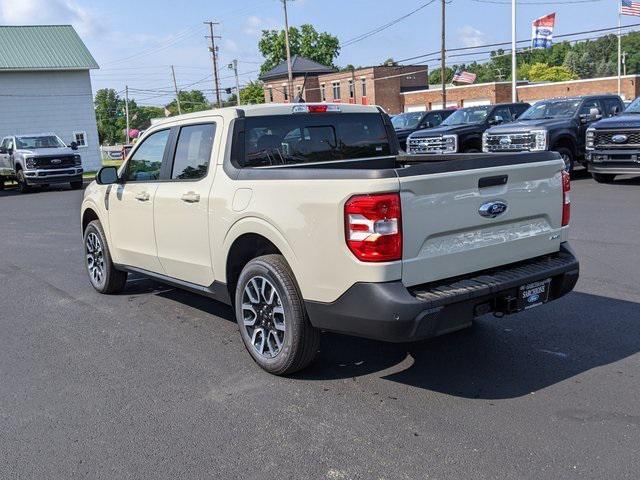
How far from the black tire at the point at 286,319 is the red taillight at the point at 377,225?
2.27 feet

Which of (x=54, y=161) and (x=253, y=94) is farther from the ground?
(x=253, y=94)

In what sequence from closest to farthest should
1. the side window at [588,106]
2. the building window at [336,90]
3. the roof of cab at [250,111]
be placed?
the roof of cab at [250,111]
the side window at [588,106]
the building window at [336,90]

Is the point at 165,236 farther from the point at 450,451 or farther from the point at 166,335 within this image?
the point at 450,451

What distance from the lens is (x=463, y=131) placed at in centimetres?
1958

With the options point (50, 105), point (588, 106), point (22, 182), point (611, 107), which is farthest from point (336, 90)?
point (588, 106)

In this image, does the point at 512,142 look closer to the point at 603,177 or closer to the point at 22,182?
the point at 603,177

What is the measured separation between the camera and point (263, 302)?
15.1 feet

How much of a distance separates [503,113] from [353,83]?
5767 cm

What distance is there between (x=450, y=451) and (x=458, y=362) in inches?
53.2

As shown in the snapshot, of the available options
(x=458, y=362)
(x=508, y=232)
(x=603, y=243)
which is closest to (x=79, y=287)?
(x=458, y=362)

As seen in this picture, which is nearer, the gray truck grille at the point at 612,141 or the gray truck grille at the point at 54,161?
the gray truck grille at the point at 612,141

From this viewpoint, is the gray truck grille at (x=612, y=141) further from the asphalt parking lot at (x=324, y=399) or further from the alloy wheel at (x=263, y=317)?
the alloy wheel at (x=263, y=317)

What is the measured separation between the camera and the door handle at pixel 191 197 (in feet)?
16.9

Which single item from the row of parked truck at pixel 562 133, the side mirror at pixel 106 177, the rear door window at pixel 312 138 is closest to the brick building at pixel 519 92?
the row of parked truck at pixel 562 133
